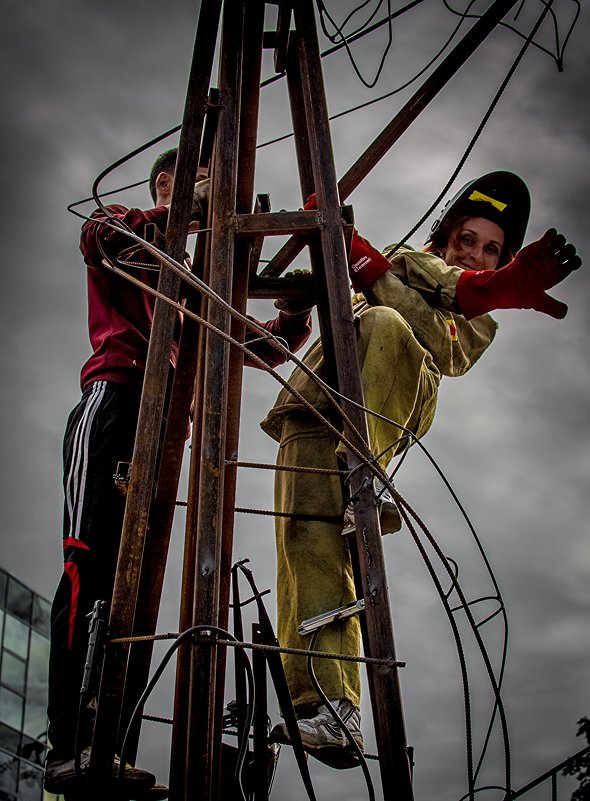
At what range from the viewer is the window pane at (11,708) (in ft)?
70.2

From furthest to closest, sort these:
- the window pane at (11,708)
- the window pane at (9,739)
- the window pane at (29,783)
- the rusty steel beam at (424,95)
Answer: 1. the window pane at (11,708)
2. the window pane at (9,739)
3. the window pane at (29,783)
4. the rusty steel beam at (424,95)

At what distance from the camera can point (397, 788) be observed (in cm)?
322

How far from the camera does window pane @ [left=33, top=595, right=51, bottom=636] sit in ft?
78.6

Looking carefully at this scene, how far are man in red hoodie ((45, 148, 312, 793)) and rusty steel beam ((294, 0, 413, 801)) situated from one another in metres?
0.67

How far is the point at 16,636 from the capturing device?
22.8 m

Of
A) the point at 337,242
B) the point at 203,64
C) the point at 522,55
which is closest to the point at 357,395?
the point at 337,242

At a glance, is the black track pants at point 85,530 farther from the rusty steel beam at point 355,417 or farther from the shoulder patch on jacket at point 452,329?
the shoulder patch on jacket at point 452,329

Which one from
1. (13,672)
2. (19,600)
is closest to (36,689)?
(13,672)

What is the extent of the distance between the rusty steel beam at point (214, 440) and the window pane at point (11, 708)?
19712mm

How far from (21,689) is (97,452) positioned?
66.2 feet

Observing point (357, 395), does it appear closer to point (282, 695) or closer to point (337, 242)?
point (337, 242)

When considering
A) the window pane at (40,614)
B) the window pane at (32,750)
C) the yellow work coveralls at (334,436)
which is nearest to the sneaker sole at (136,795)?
the yellow work coveralls at (334,436)

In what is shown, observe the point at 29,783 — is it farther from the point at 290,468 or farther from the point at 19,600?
the point at 290,468

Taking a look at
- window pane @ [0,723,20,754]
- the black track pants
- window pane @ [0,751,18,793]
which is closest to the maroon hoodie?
the black track pants
